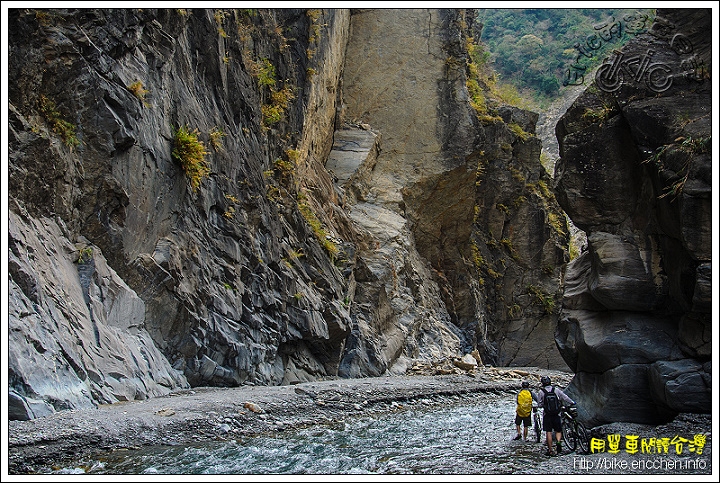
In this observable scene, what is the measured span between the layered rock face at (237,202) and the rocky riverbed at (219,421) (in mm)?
748

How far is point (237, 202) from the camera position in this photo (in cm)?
1752

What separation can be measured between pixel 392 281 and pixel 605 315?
50.6 ft

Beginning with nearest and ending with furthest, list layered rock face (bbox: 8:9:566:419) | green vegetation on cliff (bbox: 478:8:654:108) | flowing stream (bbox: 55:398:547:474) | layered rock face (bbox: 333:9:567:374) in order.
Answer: flowing stream (bbox: 55:398:547:474) < layered rock face (bbox: 8:9:566:419) < layered rock face (bbox: 333:9:567:374) < green vegetation on cliff (bbox: 478:8:654:108)

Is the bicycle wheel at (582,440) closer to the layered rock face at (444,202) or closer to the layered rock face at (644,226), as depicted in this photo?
the layered rock face at (644,226)

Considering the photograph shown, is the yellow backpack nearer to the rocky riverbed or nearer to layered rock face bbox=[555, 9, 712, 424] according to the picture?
the rocky riverbed

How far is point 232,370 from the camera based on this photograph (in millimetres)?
14828

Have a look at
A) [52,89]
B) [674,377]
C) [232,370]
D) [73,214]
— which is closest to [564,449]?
[674,377]

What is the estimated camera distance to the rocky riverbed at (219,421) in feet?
24.6

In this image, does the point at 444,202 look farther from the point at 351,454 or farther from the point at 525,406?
the point at 351,454

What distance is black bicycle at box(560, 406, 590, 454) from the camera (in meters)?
8.92

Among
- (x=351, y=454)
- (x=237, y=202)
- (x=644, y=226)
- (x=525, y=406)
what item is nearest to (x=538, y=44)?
(x=237, y=202)

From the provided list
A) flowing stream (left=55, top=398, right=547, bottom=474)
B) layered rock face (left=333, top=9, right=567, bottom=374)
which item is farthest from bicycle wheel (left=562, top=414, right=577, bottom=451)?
layered rock face (left=333, top=9, right=567, bottom=374)

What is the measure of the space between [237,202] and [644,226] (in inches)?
428

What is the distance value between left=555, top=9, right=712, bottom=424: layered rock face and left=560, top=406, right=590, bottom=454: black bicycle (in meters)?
1.90
